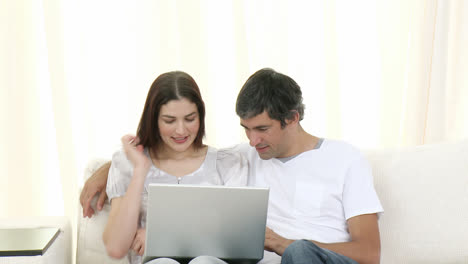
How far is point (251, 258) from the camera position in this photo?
1.56 metres

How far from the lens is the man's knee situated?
1.36m

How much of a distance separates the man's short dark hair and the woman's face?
162mm

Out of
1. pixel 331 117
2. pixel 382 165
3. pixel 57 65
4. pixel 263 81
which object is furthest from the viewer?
pixel 331 117

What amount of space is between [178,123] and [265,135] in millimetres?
299

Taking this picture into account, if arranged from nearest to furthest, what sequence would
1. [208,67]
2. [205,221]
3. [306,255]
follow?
[306,255] < [205,221] < [208,67]

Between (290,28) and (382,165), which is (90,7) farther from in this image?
(382,165)

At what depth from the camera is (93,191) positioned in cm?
189

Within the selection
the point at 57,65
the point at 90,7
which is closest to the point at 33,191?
the point at 57,65

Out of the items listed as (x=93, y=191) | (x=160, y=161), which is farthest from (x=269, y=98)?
(x=93, y=191)

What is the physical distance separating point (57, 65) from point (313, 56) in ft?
4.25

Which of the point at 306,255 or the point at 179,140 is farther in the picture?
the point at 179,140

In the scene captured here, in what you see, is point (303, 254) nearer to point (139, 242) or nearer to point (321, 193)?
point (321, 193)

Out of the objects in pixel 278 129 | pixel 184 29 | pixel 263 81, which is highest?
pixel 184 29

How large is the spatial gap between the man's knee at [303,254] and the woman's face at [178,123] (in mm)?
612
